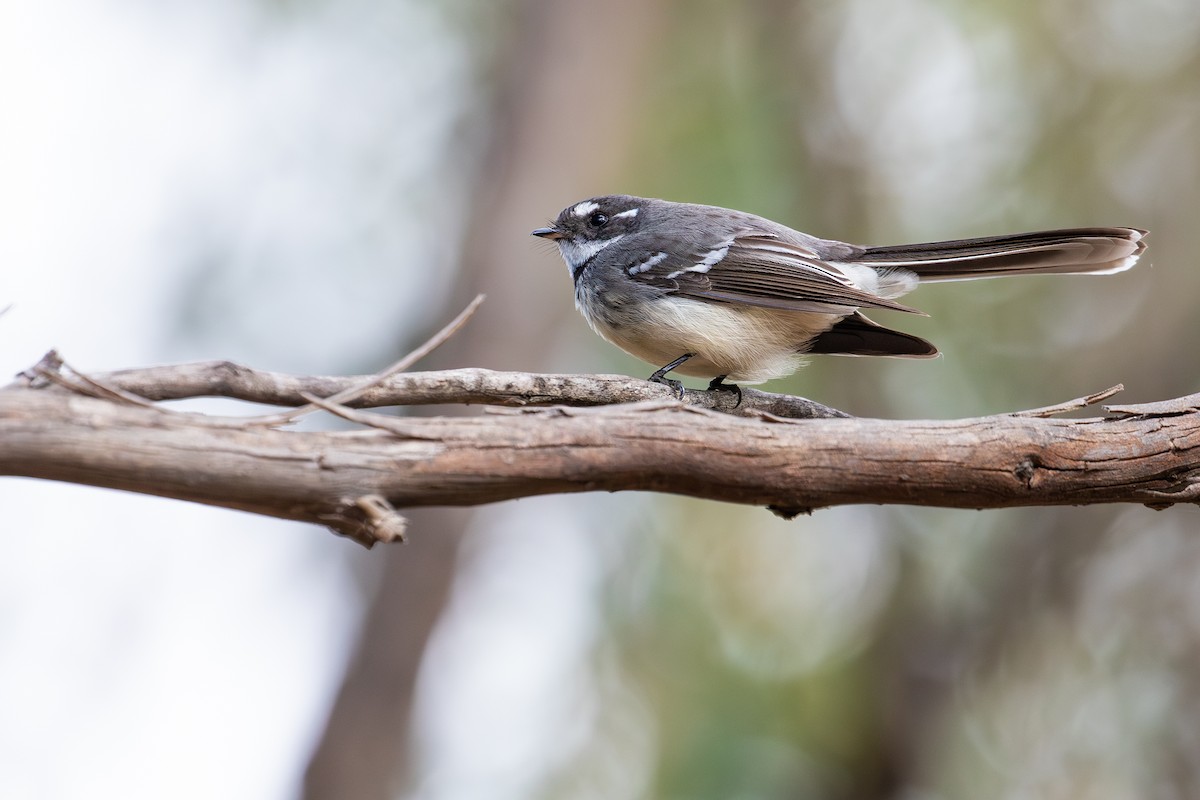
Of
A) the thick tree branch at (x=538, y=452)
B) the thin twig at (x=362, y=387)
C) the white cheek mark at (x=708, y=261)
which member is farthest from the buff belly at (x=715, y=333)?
the thin twig at (x=362, y=387)

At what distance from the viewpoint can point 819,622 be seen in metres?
7.81

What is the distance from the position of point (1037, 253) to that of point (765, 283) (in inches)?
44.0

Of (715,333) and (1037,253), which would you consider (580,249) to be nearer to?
(715,333)

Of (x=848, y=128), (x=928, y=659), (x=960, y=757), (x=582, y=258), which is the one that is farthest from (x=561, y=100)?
(x=960, y=757)

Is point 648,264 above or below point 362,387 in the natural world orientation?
above

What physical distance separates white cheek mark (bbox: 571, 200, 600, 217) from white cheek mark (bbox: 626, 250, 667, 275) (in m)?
0.73

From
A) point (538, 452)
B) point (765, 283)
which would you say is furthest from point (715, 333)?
point (538, 452)

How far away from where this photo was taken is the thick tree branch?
2459 millimetres

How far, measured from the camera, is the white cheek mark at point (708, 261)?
4.98 meters

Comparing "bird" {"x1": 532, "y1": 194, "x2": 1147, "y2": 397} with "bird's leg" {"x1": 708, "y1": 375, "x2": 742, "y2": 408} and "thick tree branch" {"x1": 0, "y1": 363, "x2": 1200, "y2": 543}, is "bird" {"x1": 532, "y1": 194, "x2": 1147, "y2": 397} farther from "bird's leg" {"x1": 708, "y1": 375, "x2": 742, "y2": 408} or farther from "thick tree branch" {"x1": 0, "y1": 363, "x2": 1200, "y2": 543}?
"thick tree branch" {"x1": 0, "y1": 363, "x2": 1200, "y2": 543}

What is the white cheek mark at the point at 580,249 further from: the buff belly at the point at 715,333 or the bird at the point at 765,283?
the buff belly at the point at 715,333

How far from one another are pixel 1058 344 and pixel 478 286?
4.17 meters

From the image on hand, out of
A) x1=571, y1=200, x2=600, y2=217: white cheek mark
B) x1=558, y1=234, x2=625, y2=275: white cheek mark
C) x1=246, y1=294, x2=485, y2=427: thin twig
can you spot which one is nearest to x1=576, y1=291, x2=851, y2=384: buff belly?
x1=558, y1=234, x2=625, y2=275: white cheek mark

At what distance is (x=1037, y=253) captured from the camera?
14.1 ft
